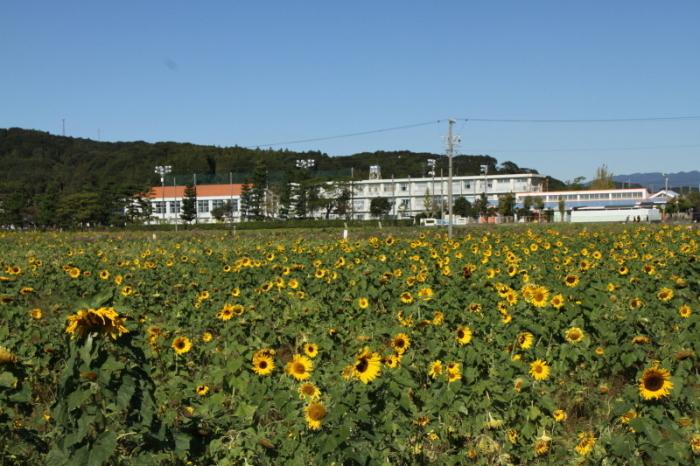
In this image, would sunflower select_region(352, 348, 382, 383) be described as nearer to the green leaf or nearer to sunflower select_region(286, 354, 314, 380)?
sunflower select_region(286, 354, 314, 380)

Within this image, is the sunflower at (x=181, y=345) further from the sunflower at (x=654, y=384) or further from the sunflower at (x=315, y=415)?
the sunflower at (x=654, y=384)

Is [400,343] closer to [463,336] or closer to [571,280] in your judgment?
[463,336]

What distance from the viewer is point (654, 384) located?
10.8ft

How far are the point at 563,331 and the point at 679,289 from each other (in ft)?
6.87

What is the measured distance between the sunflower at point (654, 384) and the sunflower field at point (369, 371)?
0.03ft

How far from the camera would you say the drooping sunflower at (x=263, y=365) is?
4004 millimetres

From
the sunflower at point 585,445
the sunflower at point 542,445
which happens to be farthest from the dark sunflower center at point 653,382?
the sunflower at point 542,445

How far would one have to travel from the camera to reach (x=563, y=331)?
539 cm

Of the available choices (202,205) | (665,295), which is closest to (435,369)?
(665,295)

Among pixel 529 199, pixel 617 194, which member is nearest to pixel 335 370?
pixel 529 199

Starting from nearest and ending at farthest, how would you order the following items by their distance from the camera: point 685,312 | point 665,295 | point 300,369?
point 300,369 → point 685,312 → point 665,295

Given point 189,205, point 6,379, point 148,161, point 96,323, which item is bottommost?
point 6,379

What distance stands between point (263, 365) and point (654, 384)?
2.23 metres

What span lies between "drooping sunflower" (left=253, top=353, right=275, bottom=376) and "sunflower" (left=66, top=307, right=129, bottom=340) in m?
1.71
